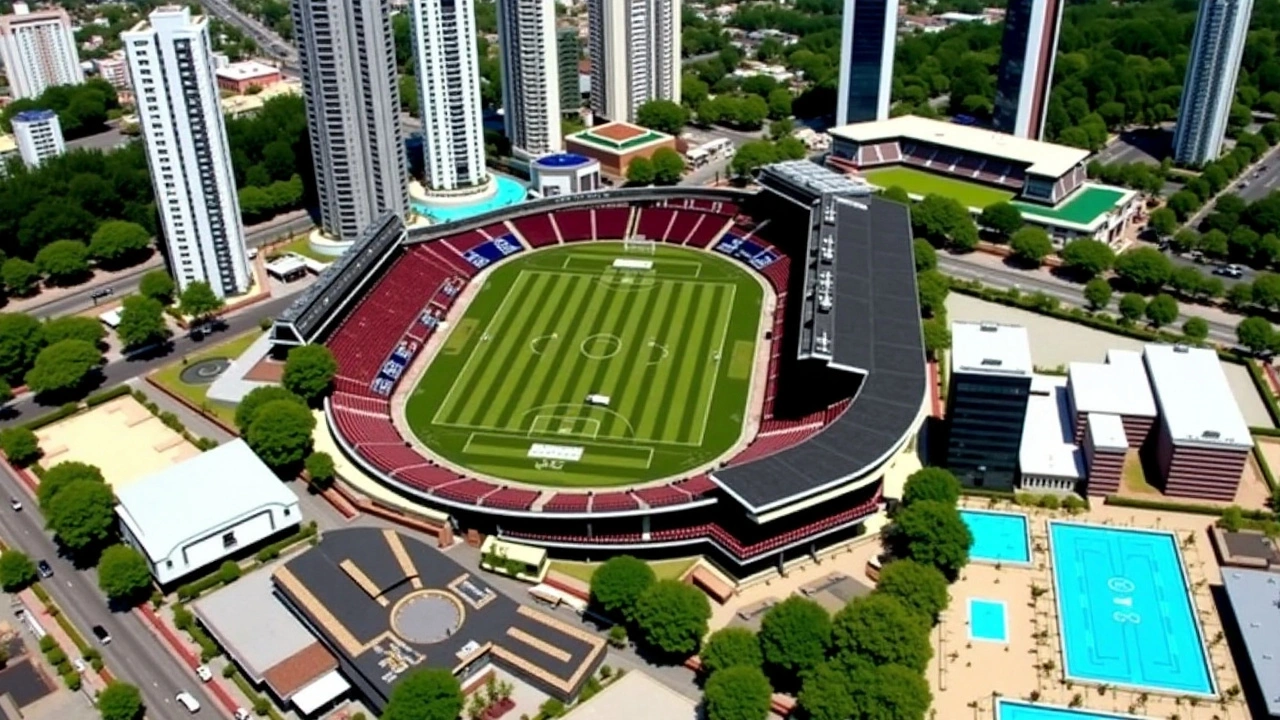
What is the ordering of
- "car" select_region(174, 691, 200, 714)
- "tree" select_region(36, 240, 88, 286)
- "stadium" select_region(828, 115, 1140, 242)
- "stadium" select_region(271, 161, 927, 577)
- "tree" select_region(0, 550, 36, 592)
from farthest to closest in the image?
"stadium" select_region(828, 115, 1140, 242) < "tree" select_region(36, 240, 88, 286) < "stadium" select_region(271, 161, 927, 577) < "tree" select_region(0, 550, 36, 592) < "car" select_region(174, 691, 200, 714)

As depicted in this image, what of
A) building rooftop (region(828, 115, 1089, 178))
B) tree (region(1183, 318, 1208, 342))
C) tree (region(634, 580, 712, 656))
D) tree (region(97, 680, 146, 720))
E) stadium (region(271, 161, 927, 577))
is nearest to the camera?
tree (region(97, 680, 146, 720))

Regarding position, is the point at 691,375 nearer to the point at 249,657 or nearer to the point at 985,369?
the point at 985,369

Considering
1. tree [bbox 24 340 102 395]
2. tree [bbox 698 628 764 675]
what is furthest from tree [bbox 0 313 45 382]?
tree [bbox 698 628 764 675]

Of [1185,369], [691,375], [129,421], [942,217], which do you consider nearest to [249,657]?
[129,421]

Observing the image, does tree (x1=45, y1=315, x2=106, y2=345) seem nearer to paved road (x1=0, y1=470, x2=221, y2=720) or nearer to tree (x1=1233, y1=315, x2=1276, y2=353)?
paved road (x1=0, y1=470, x2=221, y2=720)

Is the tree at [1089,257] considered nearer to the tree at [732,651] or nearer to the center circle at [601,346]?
the center circle at [601,346]

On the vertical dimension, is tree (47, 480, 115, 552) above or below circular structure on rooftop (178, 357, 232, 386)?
below
